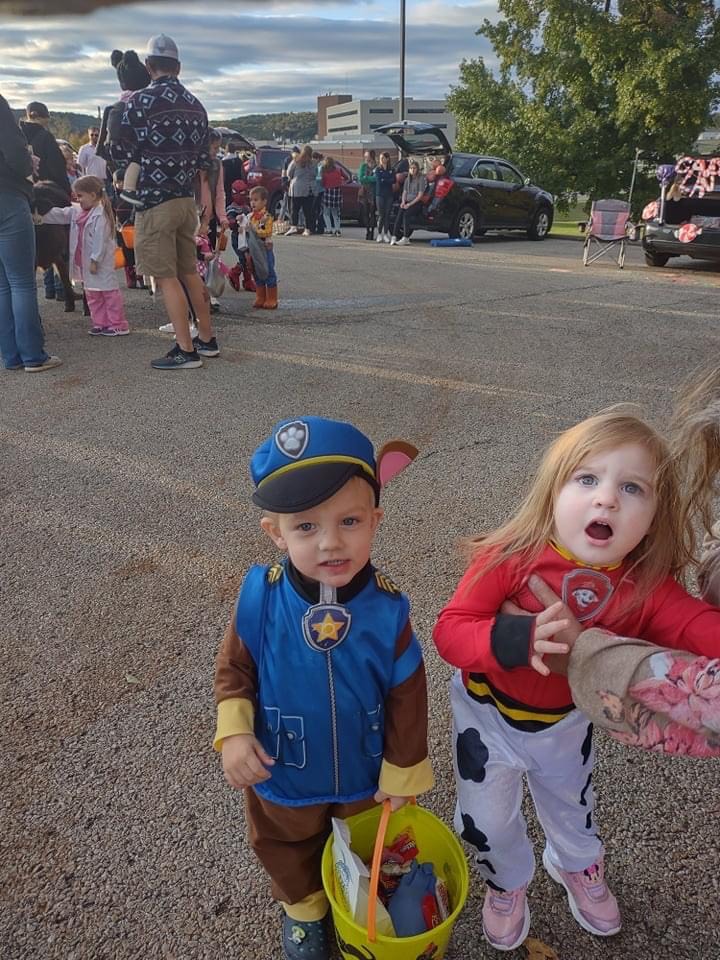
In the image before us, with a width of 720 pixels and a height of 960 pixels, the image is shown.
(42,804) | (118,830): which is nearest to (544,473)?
(118,830)

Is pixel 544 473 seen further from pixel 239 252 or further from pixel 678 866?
pixel 239 252

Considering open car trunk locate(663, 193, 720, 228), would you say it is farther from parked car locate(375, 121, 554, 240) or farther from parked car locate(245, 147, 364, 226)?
parked car locate(245, 147, 364, 226)

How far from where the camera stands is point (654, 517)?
153 cm

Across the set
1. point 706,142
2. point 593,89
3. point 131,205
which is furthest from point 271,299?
point 706,142

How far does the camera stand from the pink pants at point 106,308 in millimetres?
6891

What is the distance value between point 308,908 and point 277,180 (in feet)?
59.4

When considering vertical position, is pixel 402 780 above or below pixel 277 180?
below

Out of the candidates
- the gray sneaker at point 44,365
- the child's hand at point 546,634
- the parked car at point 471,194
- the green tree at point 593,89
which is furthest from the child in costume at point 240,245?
the green tree at point 593,89

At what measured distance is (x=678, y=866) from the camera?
191cm

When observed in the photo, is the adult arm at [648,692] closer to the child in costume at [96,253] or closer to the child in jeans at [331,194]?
the child in costume at [96,253]

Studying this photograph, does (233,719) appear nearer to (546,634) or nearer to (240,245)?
(546,634)

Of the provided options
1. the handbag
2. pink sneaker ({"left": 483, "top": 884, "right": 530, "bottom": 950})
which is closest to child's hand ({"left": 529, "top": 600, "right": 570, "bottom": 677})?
pink sneaker ({"left": 483, "top": 884, "right": 530, "bottom": 950})

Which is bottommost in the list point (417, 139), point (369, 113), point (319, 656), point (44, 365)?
point (44, 365)

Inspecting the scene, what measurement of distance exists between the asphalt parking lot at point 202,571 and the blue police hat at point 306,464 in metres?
1.06
